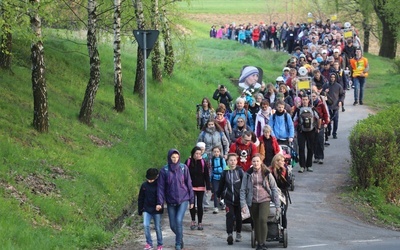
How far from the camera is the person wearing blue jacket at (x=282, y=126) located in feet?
68.1

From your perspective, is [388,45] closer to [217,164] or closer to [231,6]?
[217,164]

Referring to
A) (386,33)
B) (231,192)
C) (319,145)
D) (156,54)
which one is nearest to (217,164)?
(231,192)

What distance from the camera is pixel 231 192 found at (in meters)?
15.2

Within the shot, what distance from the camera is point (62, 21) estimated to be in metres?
25.2

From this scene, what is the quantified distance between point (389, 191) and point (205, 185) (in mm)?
6152

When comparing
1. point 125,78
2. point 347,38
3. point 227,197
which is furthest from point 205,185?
point 347,38

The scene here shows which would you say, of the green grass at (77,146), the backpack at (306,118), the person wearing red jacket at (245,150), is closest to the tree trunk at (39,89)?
Result: the green grass at (77,146)

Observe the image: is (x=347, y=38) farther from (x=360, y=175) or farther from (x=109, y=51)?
(x=360, y=175)

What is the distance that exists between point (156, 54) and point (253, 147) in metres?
11.3

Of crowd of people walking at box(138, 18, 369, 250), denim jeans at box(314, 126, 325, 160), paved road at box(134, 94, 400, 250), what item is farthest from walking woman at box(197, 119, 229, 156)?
denim jeans at box(314, 126, 325, 160)

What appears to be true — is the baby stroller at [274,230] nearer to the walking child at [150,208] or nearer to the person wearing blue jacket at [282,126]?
the walking child at [150,208]

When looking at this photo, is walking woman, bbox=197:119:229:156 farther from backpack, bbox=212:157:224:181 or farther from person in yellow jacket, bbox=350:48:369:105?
person in yellow jacket, bbox=350:48:369:105

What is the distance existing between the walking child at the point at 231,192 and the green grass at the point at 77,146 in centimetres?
202

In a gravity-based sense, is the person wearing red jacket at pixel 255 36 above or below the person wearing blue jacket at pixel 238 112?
below
